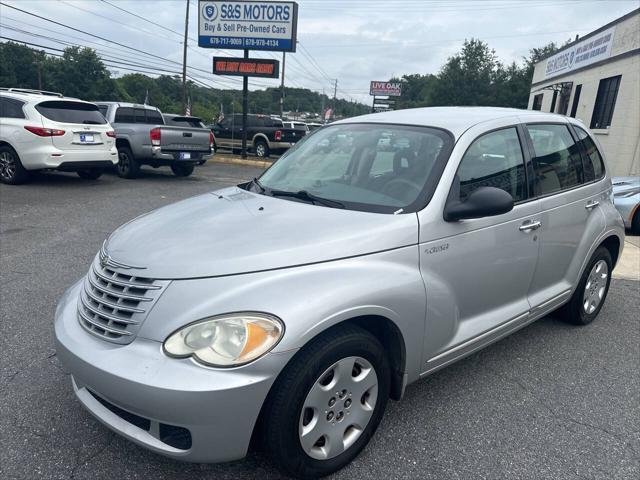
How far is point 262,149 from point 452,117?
17307 mm

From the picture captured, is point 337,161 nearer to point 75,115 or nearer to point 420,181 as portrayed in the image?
point 420,181

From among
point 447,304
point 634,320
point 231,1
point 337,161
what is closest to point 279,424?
point 447,304

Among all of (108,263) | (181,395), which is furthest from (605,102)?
(181,395)

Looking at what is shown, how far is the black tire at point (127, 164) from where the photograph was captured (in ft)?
38.7

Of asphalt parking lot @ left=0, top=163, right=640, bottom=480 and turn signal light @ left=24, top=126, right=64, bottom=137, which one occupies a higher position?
turn signal light @ left=24, top=126, right=64, bottom=137

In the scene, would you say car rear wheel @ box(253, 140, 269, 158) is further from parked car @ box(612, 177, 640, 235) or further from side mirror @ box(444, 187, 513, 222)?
side mirror @ box(444, 187, 513, 222)

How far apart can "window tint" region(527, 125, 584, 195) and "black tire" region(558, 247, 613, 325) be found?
741 millimetres

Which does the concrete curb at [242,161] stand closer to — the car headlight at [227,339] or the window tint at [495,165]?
the window tint at [495,165]

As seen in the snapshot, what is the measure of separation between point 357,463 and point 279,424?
651mm

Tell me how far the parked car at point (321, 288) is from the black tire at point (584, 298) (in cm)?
58

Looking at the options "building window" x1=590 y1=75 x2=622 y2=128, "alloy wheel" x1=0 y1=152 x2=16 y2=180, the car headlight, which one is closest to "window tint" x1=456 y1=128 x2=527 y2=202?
the car headlight

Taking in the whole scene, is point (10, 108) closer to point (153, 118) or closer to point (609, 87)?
point (153, 118)

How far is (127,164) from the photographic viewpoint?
11898mm

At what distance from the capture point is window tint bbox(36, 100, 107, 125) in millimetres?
9310
